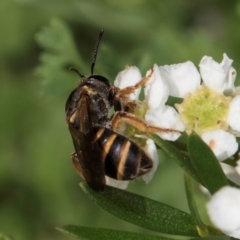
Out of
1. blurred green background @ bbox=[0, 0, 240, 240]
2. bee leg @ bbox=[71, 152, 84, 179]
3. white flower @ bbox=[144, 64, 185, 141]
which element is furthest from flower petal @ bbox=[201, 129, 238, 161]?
blurred green background @ bbox=[0, 0, 240, 240]

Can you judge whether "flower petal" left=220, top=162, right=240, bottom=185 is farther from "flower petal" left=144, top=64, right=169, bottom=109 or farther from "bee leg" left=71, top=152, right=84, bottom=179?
"bee leg" left=71, top=152, right=84, bottom=179

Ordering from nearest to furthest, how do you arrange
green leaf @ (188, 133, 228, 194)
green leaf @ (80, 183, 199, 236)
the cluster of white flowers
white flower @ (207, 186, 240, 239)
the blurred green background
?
white flower @ (207, 186, 240, 239) < green leaf @ (188, 133, 228, 194) < green leaf @ (80, 183, 199, 236) < the cluster of white flowers < the blurred green background

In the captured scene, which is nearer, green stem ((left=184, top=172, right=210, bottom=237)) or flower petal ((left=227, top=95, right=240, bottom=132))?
green stem ((left=184, top=172, right=210, bottom=237))

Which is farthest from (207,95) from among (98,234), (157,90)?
(98,234)

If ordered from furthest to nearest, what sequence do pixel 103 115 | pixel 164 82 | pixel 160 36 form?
pixel 160 36 < pixel 103 115 < pixel 164 82

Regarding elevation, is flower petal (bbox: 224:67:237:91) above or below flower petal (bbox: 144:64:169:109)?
above

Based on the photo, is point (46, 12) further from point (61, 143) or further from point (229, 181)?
point (229, 181)

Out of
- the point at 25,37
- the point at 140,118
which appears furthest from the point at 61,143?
the point at 140,118
